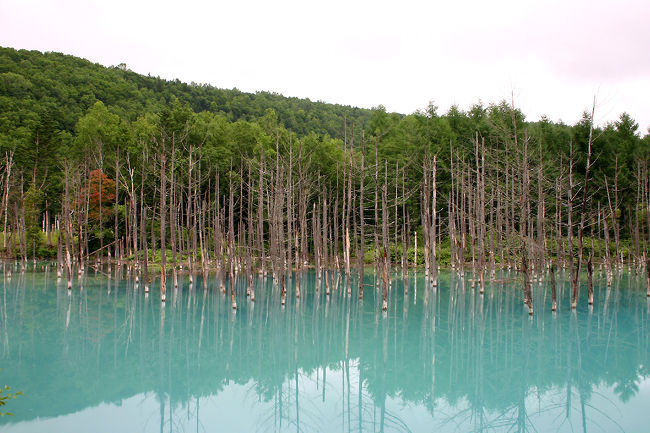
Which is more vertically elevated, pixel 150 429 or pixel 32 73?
pixel 32 73

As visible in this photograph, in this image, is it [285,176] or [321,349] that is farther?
[285,176]

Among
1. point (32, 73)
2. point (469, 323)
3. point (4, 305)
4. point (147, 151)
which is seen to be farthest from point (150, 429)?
point (32, 73)

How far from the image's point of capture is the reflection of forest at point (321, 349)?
950cm

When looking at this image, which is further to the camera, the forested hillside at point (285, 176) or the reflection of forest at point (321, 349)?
the forested hillside at point (285, 176)

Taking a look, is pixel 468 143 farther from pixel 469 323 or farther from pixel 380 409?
pixel 380 409

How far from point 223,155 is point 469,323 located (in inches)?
1040

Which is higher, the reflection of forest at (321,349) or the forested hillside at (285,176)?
the forested hillside at (285,176)

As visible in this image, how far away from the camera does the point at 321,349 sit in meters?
12.9

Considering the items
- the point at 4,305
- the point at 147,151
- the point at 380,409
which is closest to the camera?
the point at 380,409

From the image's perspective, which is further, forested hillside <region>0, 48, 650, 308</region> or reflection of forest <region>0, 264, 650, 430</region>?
forested hillside <region>0, 48, 650, 308</region>

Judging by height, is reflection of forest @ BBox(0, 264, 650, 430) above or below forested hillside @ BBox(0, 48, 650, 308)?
below

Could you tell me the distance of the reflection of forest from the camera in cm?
950

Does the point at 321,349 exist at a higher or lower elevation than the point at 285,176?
lower

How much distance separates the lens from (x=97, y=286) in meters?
23.5
